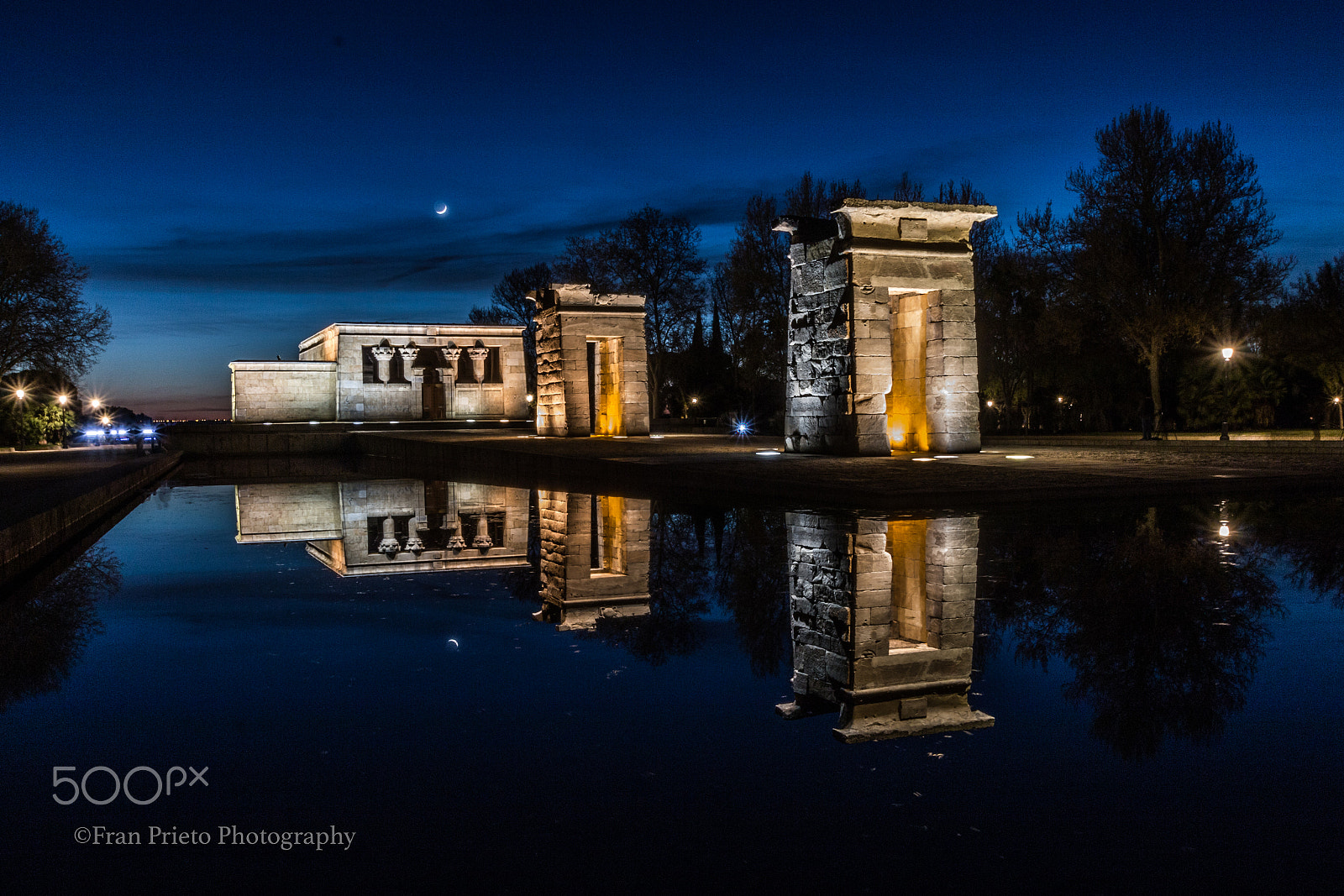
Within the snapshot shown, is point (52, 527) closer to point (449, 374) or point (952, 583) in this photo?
point (952, 583)

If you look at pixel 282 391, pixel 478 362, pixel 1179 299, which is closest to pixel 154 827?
pixel 1179 299

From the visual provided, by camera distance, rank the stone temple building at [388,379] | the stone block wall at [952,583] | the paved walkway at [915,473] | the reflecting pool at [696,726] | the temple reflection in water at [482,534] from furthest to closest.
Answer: the stone temple building at [388,379] → the paved walkway at [915,473] → the temple reflection in water at [482,534] → the stone block wall at [952,583] → the reflecting pool at [696,726]

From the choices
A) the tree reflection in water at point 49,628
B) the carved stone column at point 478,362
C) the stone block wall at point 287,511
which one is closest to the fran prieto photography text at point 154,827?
the tree reflection in water at point 49,628

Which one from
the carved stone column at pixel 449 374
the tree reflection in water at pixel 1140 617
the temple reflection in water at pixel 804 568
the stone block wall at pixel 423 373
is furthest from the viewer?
the carved stone column at pixel 449 374

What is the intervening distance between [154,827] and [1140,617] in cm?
464

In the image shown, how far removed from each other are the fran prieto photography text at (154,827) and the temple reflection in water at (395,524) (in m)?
4.47

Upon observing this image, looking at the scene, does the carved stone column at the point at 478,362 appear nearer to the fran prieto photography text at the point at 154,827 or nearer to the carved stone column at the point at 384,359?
the carved stone column at the point at 384,359

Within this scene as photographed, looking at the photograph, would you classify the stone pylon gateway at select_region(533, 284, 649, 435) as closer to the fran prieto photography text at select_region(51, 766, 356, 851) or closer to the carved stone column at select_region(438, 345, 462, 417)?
the carved stone column at select_region(438, 345, 462, 417)

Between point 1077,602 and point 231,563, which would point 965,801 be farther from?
point 231,563

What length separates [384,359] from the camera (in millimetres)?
41594

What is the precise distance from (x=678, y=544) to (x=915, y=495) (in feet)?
10.4

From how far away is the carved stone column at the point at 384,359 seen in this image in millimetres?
41406

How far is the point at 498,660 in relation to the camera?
4.69 m

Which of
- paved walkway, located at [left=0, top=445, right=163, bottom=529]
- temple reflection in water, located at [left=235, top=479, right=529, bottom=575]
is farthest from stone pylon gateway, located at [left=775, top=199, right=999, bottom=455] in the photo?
paved walkway, located at [left=0, top=445, right=163, bottom=529]
